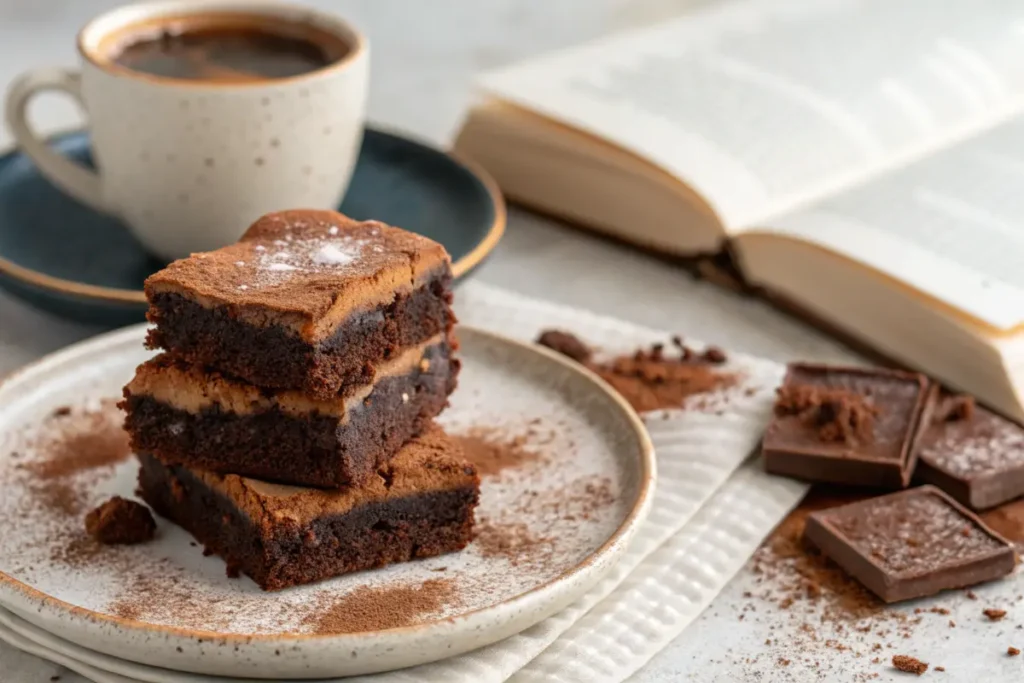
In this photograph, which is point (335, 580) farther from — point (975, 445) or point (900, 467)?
point (975, 445)

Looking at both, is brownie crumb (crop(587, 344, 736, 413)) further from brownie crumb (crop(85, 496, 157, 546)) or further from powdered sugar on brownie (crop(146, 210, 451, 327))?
brownie crumb (crop(85, 496, 157, 546))

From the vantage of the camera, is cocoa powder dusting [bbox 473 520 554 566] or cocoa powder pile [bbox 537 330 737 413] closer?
cocoa powder dusting [bbox 473 520 554 566]

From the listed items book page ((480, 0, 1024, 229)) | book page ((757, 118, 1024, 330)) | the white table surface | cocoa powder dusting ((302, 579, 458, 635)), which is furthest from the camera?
book page ((480, 0, 1024, 229))

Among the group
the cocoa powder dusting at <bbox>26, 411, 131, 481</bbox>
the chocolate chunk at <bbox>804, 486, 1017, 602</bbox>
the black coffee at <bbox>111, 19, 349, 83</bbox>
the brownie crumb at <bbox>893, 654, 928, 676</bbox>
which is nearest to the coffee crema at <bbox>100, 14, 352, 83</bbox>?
the black coffee at <bbox>111, 19, 349, 83</bbox>

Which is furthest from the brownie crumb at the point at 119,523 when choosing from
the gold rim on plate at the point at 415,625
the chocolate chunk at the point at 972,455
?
the chocolate chunk at the point at 972,455

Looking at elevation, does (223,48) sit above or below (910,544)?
above

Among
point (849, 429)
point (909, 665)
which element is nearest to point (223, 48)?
point (849, 429)
